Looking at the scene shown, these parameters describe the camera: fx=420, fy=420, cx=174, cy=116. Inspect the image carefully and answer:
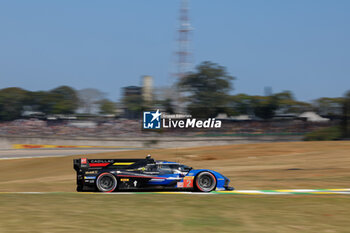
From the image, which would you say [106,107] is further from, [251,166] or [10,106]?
[251,166]

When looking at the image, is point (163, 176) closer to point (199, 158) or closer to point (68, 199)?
point (68, 199)

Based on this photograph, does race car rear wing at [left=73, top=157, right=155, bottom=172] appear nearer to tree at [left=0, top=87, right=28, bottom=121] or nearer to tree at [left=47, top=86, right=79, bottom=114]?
tree at [left=0, top=87, right=28, bottom=121]

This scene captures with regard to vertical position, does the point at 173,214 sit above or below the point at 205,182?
below

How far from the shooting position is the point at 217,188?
12312 millimetres

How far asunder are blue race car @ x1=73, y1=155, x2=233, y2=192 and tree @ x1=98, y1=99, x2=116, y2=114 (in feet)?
240

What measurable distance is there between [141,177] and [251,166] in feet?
39.5

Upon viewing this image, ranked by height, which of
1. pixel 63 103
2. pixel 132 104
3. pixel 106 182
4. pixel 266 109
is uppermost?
pixel 132 104

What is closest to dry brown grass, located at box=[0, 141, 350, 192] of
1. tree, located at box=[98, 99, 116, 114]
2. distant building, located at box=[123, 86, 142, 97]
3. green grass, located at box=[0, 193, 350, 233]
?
green grass, located at box=[0, 193, 350, 233]

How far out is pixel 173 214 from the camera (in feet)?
26.9

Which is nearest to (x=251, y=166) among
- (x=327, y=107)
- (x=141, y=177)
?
(x=141, y=177)

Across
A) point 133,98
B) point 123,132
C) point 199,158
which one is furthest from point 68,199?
point 133,98

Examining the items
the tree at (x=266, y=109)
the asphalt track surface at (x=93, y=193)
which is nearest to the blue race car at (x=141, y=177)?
the asphalt track surface at (x=93, y=193)

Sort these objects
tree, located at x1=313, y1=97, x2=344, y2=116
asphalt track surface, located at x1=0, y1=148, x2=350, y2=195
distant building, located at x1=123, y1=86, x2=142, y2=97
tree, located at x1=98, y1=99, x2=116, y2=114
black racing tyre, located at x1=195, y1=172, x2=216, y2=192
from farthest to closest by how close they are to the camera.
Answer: distant building, located at x1=123, y1=86, x2=142, y2=97, tree, located at x1=98, y1=99, x2=116, y2=114, tree, located at x1=313, y1=97, x2=344, y2=116, black racing tyre, located at x1=195, y1=172, x2=216, y2=192, asphalt track surface, located at x1=0, y1=148, x2=350, y2=195

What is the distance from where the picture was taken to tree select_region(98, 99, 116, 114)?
88188mm
